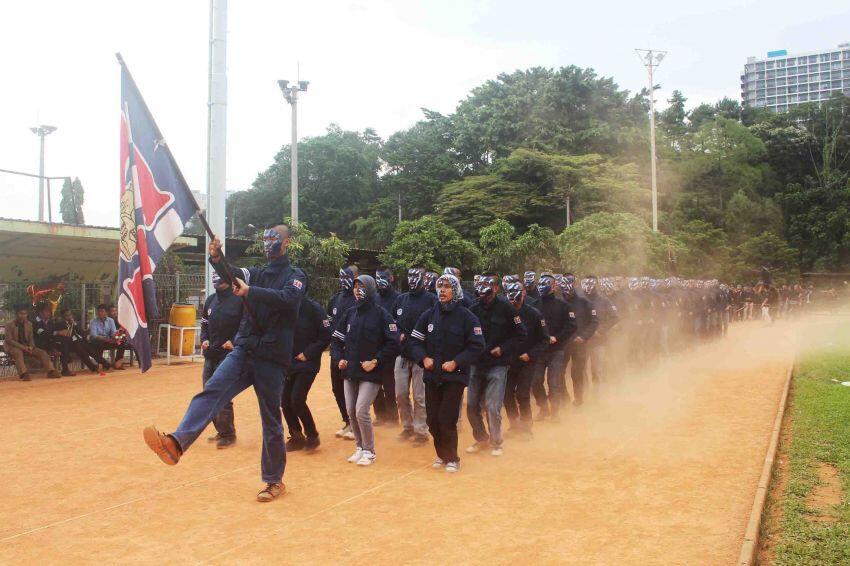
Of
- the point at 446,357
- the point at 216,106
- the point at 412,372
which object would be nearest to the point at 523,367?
the point at 412,372

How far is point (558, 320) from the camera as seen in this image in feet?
33.2

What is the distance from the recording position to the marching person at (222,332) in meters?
8.10

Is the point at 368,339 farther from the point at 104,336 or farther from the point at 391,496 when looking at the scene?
the point at 104,336

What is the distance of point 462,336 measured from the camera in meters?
7.44

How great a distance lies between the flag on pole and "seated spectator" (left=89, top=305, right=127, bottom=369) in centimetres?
1070

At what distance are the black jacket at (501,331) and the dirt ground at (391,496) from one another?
42.1 inches

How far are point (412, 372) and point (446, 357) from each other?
173 centimetres

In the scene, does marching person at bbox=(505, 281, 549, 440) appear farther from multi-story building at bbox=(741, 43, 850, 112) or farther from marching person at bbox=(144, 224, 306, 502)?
multi-story building at bbox=(741, 43, 850, 112)

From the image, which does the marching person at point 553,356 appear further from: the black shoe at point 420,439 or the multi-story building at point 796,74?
the multi-story building at point 796,74

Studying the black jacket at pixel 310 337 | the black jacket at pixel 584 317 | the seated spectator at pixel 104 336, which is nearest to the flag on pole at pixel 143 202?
the black jacket at pixel 310 337

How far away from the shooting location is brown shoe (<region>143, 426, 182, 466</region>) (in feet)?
17.1

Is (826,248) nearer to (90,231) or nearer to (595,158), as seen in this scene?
(595,158)

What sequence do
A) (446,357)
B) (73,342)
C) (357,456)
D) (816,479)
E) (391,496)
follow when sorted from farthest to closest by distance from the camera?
(73,342)
(357,456)
(446,357)
(816,479)
(391,496)

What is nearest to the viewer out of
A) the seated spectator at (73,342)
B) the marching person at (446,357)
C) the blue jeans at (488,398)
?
the marching person at (446,357)
